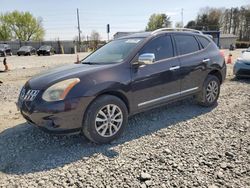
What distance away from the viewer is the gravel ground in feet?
9.71

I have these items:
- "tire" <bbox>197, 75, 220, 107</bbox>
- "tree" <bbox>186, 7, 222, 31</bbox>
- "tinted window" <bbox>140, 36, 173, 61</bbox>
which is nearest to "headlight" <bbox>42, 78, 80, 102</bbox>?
"tinted window" <bbox>140, 36, 173, 61</bbox>

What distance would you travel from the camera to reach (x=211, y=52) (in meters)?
5.58

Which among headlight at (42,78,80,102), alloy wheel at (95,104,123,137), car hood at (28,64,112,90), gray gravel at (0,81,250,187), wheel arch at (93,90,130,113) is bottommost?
gray gravel at (0,81,250,187)

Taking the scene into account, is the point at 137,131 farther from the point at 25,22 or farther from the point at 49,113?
the point at 25,22

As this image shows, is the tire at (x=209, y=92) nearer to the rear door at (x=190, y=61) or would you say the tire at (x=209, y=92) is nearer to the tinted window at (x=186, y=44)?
the rear door at (x=190, y=61)

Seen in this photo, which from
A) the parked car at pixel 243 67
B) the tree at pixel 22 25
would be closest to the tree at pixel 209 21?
the tree at pixel 22 25

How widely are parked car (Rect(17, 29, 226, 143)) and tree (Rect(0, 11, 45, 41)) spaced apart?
76740mm

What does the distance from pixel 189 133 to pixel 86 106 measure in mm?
1844

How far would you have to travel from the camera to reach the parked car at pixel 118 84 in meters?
3.54

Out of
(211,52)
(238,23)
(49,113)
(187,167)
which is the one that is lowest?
(187,167)

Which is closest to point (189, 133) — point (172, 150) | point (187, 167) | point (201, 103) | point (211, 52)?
point (172, 150)

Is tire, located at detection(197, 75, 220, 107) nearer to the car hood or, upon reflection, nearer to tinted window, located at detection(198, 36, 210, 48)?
tinted window, located at detection(198, 36, 210, 48)

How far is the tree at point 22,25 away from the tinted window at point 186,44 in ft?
252

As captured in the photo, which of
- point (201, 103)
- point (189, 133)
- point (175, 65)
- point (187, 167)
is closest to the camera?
point (187, 167)
